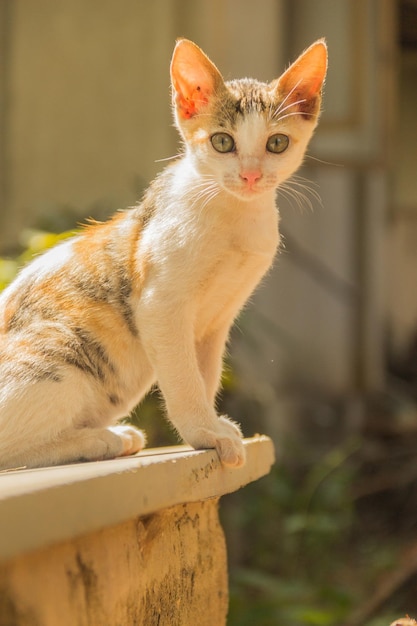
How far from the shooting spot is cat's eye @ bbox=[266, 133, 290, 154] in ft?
7.32

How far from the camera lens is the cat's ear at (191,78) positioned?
7.45 feet

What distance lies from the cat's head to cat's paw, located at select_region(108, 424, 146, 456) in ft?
2.33

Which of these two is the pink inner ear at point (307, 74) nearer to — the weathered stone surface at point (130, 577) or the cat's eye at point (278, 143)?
the cat's eye at point (278, 143)

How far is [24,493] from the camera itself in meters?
1.27

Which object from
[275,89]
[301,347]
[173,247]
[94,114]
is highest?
[275,89]

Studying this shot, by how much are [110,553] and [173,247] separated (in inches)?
33.5

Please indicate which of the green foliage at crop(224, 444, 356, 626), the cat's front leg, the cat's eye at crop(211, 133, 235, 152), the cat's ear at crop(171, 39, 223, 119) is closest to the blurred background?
the green foliage at crop(224, 444, 356, 626)

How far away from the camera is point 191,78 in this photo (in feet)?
7.61

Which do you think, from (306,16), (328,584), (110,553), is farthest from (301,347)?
(110,553)

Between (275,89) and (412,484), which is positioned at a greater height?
(275,89)

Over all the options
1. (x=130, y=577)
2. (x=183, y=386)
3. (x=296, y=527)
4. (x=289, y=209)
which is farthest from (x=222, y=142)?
(x=289, y=209)

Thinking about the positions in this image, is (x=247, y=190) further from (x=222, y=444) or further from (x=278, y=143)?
(x=222, y=444)

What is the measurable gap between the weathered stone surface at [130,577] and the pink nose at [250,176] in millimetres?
834

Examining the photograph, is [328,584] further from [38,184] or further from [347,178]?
[38,184]
